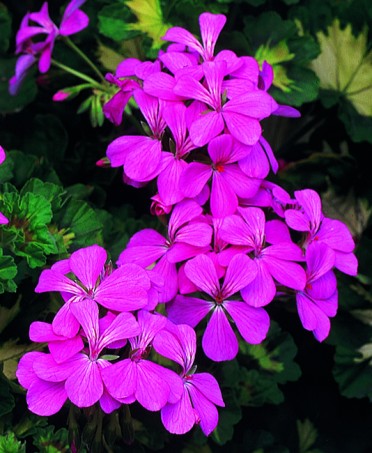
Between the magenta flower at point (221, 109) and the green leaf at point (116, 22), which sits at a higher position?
the magenta flower at point (221, 109)

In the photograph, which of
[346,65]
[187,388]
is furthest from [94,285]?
[346,65]

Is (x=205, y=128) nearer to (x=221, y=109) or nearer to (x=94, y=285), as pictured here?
(x=221, y=109)

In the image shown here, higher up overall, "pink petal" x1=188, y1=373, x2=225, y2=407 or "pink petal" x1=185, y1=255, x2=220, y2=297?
"pink petal" x1=185, y1=255, x2=220, y2=297

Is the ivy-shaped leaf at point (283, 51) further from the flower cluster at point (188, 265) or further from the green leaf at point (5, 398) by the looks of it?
the green leaf at point (5, 398)

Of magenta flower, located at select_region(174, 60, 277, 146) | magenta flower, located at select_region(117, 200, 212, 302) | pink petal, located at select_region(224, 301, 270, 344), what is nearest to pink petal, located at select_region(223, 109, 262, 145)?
magenta flower, located at select_region(174, 60, 277, 146)

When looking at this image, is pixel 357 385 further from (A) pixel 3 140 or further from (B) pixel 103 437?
(A) pixel 3 140

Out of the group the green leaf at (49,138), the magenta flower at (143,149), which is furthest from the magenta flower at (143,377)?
the green leaf at (49,138)

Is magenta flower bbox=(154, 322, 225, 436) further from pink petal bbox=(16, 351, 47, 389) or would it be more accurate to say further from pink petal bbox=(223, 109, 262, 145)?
pink petal bbox=(223, 109, 262, 145)

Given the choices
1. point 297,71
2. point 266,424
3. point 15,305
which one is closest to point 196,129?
point 15,305
